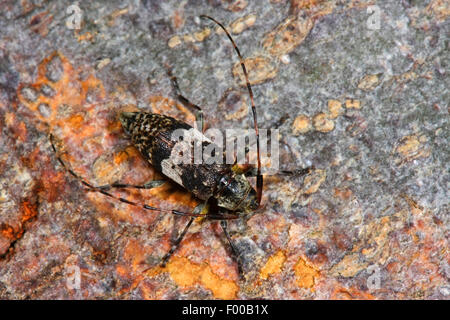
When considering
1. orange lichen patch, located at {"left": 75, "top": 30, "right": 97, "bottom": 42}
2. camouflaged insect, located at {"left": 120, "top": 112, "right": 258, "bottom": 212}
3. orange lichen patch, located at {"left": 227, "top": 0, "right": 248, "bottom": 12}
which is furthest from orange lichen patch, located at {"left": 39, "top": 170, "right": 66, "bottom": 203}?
orange lichen patch, located at {"left": 227, "top": 0, "right": 248, "bottom": 12}

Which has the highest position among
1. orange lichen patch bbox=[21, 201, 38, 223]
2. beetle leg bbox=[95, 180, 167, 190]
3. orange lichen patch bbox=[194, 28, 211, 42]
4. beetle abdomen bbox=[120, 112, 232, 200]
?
orange lichen patch bbox=[194, 28, 211, 42]

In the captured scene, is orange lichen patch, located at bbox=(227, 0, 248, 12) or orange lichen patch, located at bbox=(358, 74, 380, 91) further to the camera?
orange lichen patch, located at bbox=(227, 0, 248, 12)

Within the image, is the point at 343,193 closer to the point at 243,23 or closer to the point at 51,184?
the point at 243,23

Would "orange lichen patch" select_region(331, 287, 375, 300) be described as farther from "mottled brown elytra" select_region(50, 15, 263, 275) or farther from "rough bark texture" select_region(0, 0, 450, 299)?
"mottled brown elytra" select_region(50, 15, 263, 275)

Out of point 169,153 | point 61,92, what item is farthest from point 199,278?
point 61,92

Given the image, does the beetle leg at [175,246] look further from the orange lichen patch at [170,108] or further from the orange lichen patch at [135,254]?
the orange lichen patch at [170,108]

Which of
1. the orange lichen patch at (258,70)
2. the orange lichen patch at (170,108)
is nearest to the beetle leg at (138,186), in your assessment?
the orange lichen patch at (170,108)
